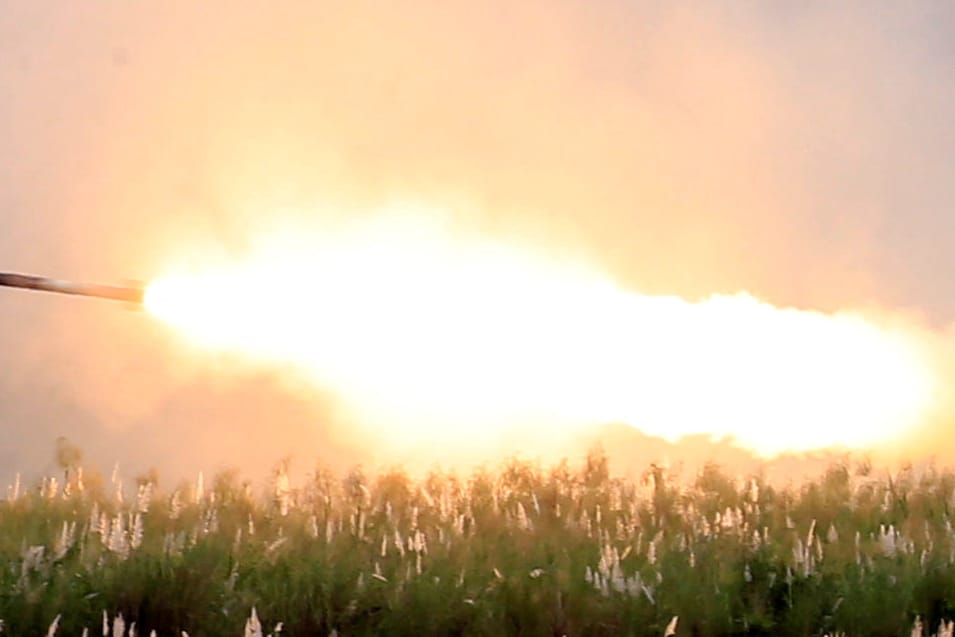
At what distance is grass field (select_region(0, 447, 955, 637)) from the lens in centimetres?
663

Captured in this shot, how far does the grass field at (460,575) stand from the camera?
6633mm

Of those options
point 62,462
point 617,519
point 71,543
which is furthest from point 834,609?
point 62,462

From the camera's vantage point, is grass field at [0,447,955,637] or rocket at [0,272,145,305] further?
rocket at [0,272,145,305]

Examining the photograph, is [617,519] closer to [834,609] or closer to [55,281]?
[834,609]

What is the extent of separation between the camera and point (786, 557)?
777 centimetres

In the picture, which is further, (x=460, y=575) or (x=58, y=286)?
(x=58, y=286)

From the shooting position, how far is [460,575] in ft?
23.7

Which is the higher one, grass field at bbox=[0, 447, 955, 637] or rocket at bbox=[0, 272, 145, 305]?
rocket at bbox=[0, 272, 145, 305]

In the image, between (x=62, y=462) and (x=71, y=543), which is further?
(x=62, y=462)

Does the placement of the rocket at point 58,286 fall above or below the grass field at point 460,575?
above

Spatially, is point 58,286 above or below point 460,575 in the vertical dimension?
above

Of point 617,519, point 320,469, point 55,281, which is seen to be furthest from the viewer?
point 320,469

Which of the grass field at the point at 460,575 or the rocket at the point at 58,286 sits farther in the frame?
the rocket at the point at 58,286

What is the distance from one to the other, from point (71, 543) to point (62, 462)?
17.5 feet
